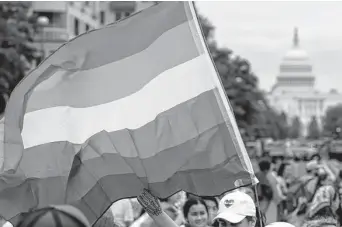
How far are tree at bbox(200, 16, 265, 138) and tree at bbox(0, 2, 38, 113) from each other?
28737 millimetres

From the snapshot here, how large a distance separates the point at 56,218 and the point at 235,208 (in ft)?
11.4

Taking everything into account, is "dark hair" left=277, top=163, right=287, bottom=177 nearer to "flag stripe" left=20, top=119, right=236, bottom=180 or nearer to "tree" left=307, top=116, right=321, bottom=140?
"flag stripe" left=20, top=119, right=236, bottom=180

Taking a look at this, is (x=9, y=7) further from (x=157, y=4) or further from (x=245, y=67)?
(x=245, y=67)

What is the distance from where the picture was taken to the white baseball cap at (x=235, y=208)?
309 inches

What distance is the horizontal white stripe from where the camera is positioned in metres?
7.55

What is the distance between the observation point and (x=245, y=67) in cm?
9462

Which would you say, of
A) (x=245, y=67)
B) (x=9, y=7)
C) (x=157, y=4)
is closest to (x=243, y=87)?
(x=245, y=67)

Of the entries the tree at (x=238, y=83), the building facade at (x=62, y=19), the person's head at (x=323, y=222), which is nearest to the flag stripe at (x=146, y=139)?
the person's head at (x=323, y=222)

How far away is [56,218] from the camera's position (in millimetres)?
4531

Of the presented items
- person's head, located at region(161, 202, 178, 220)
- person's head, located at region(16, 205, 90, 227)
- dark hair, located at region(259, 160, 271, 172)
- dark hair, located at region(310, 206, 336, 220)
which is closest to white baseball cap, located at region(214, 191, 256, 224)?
dark hair, located at region(310, 206, 336, 220)

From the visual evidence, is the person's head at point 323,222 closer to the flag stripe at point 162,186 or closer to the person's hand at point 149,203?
the flag stripe at point 162,186

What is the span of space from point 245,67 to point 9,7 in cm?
4790

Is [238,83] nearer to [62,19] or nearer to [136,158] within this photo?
[62,19]

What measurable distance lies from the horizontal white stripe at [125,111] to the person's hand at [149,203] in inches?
18.1
